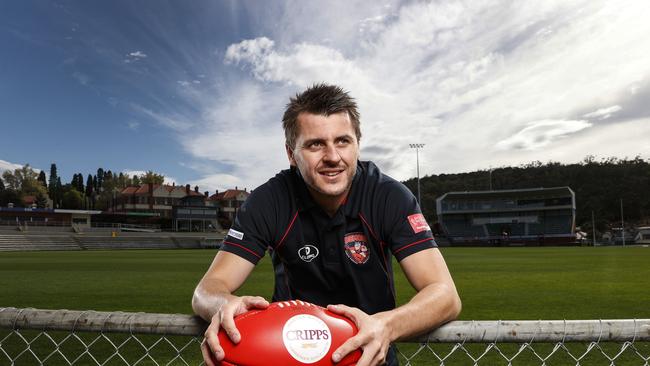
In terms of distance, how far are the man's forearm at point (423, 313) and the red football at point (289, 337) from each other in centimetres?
16

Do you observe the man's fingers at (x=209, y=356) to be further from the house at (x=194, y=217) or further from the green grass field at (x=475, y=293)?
the house at (x=194, y=217)

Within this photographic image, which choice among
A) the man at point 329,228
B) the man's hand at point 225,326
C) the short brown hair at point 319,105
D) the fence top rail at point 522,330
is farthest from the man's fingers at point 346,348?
the short brown hair at point 319,105

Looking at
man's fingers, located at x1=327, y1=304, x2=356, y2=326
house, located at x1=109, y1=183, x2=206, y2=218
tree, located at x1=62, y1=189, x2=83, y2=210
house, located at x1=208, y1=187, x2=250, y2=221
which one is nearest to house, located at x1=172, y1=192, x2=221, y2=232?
house, located at x1=109, y1=183, x2=206, y2=218

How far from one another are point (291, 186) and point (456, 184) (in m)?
133

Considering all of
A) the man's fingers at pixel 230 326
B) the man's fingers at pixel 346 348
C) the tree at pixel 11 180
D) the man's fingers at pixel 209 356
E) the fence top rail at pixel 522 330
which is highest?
the tree at pixel 11 180

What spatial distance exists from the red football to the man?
1.65 feet

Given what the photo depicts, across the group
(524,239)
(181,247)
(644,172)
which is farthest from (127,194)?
(644,172)

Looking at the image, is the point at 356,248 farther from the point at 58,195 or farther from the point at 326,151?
the point at 58,195

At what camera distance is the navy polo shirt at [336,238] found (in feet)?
7.25

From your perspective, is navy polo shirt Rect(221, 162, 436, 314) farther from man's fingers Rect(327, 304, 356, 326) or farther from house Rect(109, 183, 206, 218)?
house Rect(109, 183, 206, 218)

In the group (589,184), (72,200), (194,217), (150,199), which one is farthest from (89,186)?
(589,184)

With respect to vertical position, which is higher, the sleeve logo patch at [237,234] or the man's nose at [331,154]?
the man's nose at [331,154]

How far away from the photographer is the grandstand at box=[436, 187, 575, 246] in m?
76.6

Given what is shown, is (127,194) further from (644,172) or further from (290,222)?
(644,172)
